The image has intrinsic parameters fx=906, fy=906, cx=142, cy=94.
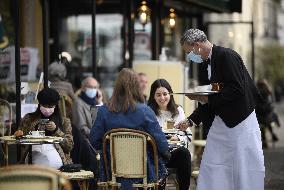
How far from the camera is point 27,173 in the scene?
5488 millimetres

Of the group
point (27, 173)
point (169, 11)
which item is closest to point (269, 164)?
point (169, 11)

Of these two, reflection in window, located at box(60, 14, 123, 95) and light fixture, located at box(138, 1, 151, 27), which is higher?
light fixture, located at box(138, 1, 151, 27)

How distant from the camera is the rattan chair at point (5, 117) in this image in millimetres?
11633

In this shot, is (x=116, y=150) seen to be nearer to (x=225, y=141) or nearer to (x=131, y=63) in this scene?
(x=225, y=141)

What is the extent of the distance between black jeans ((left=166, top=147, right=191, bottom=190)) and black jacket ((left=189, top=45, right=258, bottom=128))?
5.60 feet

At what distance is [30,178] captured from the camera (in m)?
5.55

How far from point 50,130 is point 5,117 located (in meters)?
2.78

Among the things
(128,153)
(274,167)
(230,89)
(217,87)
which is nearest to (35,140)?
(128,153)

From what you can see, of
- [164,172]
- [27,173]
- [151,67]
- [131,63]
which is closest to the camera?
[27,173]

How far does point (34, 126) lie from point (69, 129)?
0.38 meters

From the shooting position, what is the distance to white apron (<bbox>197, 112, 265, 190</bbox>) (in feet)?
26.3

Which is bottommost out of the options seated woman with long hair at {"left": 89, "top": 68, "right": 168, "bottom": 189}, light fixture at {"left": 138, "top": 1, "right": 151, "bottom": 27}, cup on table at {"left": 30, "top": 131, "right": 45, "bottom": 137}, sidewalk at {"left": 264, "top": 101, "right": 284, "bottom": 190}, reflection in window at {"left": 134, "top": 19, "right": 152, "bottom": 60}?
sidewalk at {"left": 264, "top": 101, "right": 284, "bottom": 190}

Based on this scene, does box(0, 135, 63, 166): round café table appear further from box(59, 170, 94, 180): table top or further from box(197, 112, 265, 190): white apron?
box(197, 112, 265, 190): white apron

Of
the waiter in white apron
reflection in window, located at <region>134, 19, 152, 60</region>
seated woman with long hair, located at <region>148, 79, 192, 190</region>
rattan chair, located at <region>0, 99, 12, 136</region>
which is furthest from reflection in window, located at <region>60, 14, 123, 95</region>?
the waiter in white apron
